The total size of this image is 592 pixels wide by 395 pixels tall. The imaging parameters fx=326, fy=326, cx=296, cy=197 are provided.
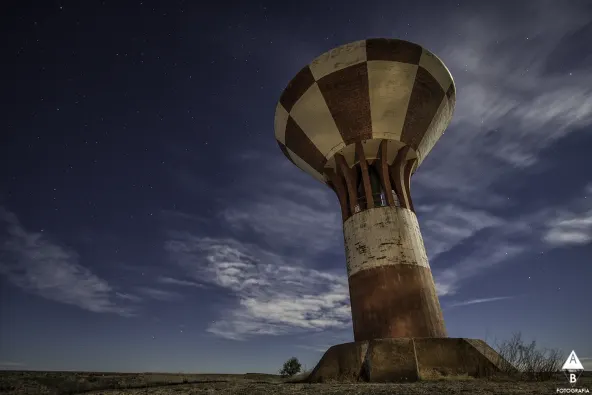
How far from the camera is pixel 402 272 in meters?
7.72

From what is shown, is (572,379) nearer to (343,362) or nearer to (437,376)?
(437,376)

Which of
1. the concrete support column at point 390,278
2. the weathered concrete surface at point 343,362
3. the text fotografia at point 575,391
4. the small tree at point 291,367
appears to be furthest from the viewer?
the small tree at point 291,367

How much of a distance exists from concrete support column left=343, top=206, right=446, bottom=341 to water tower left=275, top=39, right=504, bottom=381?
0.07ft

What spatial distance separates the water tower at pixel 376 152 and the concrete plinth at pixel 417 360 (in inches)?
16.6

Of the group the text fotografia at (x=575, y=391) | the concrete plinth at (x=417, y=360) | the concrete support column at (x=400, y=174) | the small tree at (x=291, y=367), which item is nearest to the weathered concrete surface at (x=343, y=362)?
the concrete plinth at (x=417, y=360)

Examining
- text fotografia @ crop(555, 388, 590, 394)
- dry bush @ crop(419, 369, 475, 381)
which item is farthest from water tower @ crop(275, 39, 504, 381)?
text fotografia @ crop(555, 388, 590, 394)

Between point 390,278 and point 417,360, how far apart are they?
2.14 m

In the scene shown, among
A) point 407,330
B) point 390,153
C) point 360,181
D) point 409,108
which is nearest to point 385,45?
point 409,108

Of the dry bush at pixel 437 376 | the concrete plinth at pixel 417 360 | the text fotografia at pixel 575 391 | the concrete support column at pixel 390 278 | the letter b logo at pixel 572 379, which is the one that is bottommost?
the text fotografia at pixel 575 391

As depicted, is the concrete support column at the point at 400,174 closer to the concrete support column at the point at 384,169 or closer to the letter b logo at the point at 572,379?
the concrete support column at the point at 384,169

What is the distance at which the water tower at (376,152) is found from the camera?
296 inches

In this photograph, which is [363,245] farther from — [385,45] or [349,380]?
[385,45]

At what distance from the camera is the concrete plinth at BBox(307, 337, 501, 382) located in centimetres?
568

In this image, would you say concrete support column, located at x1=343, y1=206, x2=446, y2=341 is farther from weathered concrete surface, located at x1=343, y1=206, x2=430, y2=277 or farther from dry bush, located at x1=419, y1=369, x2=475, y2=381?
dry bush, located at x1=419, y1=369, x2=475, y2=381
